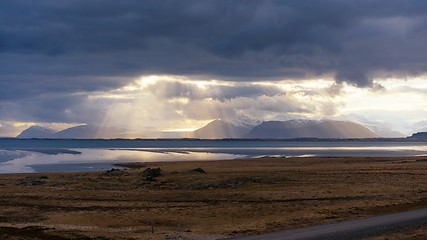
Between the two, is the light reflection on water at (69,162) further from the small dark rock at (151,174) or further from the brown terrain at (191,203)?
the brown terrain at (191,203)

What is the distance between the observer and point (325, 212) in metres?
34.7

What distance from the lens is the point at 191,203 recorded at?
139ft

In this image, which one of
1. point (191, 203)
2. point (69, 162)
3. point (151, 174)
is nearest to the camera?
point (191, 203)

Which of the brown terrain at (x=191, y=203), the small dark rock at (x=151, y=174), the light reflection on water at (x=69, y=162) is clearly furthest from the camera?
the light reflection on water at (x=69, y=162)

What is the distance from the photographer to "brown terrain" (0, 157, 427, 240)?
28.8 m

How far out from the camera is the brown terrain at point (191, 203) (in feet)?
94.5

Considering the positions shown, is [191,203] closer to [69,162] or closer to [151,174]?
[151,174]

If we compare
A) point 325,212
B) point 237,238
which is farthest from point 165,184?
point 237,238

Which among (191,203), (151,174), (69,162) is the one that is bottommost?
(191,203)

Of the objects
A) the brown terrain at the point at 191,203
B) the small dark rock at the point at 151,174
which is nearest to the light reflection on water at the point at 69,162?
the small dark rock at the point at 151,174

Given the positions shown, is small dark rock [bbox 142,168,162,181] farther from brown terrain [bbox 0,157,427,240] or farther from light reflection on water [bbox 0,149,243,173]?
light reflection on water [bbox 0,149,243,173]

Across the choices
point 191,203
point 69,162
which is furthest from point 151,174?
point 69,162

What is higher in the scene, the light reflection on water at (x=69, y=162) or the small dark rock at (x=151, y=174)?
the light reflection on water at (x=69, y=162)

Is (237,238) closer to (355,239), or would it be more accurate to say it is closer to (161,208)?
(355,239)
